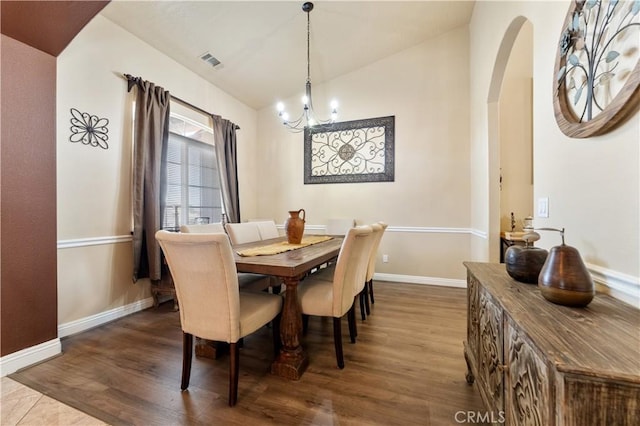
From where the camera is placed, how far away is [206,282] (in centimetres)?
147

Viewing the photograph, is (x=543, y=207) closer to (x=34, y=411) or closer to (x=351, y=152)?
(x=351, y=152)

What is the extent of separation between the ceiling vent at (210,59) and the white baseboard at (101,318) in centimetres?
291

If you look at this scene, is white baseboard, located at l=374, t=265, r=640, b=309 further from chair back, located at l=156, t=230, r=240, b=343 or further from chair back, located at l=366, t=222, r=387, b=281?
chair back, located at l=156, t=230, r=240, b=343

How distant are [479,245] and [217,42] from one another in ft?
12.6

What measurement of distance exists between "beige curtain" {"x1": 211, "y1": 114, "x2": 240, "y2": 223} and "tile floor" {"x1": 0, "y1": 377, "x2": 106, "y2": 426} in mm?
2646

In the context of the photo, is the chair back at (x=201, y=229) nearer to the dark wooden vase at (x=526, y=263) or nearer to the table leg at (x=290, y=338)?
the table leg at (x=290, y=338)

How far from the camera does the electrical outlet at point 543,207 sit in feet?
5.14

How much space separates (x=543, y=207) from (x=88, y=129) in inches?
143

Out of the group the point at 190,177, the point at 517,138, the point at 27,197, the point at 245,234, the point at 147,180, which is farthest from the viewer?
the point at 190,177

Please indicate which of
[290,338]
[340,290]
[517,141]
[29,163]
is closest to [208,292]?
[290,338]

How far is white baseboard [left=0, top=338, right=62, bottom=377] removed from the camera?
1746mm

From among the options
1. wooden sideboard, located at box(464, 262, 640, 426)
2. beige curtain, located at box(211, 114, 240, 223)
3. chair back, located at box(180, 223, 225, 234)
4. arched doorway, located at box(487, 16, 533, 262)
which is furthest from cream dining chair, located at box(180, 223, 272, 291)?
arched doorway, located at box(487, 16, 533, 262)

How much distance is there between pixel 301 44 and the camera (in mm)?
3383

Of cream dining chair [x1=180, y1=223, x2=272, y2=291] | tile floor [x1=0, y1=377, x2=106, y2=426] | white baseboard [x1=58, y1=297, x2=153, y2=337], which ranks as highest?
cream dining chair [x1=180, y1=223, x2=272, y2=291]
